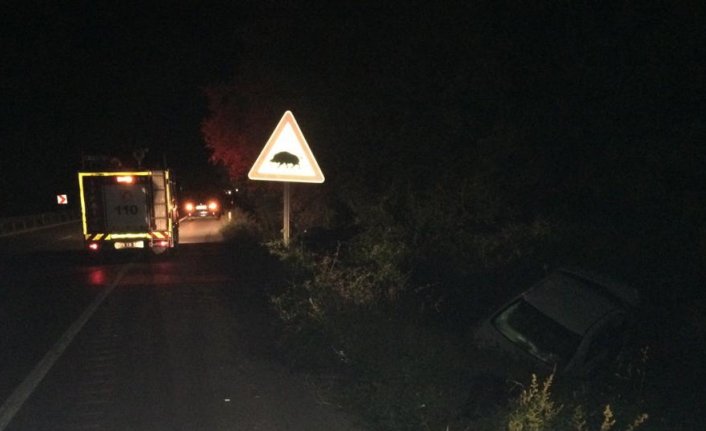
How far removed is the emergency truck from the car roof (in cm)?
1415

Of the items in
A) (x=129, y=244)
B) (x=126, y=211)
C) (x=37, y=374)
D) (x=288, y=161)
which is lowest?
(x=129, y=244)

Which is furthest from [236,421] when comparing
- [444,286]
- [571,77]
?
[571,77]

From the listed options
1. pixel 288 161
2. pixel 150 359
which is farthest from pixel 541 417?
pixel 288 161

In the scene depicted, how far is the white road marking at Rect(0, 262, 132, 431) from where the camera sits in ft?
20.7

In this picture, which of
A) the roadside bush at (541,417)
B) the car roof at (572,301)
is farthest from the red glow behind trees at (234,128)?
the roadside bush at (541,417)

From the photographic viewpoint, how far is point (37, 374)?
7.57 m

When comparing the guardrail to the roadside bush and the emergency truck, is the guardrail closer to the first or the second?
the emergency truck

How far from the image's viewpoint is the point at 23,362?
816 cm

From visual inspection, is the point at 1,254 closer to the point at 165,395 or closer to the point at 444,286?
the point at 444,286

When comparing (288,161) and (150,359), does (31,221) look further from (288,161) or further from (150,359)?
(150,359)

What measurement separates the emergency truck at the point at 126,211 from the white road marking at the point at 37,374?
8.78 meters

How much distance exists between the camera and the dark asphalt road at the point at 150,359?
6051 mm

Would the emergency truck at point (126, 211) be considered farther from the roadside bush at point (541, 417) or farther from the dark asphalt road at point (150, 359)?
the roadside bush at point (541, 417)

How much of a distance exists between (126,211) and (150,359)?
1309cm
